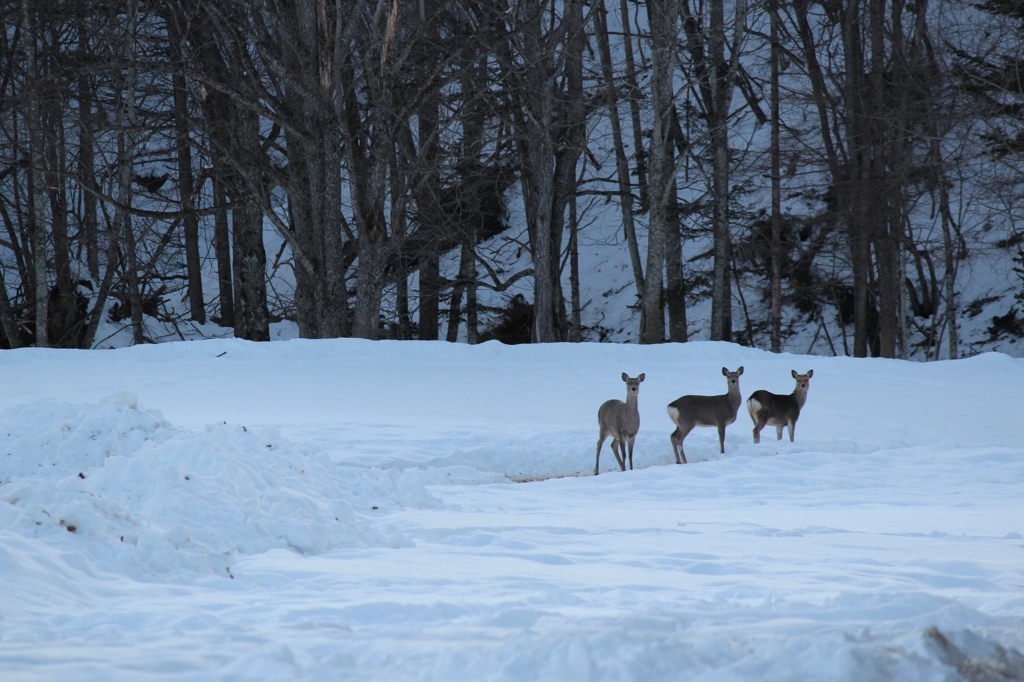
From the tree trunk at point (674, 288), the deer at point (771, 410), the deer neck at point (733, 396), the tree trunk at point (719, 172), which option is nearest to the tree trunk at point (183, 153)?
the tree trunk at point (674, 288)

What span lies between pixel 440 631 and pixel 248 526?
2.25 metres

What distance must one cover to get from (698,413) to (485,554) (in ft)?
21.1

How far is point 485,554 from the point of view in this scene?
17.9 feet

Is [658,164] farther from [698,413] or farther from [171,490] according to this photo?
[171,490]

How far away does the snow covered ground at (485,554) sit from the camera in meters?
3.27

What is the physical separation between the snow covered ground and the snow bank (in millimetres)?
21

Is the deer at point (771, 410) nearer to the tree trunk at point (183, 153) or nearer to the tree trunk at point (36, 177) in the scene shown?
the tree trunk at point (183, 153)

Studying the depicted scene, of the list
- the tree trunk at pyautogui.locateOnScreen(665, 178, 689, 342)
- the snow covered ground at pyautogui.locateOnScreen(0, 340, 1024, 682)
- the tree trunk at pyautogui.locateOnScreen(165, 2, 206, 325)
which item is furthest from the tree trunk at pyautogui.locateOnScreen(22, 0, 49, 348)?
the tree trunk at pyautogui.locateOnScreen(665, 178, 689, 342)

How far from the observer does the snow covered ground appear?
3271mm

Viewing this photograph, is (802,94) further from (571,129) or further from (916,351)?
(916,351)

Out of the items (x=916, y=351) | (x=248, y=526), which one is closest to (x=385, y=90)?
(x=248, y=526)

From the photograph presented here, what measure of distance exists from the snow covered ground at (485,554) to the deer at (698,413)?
22.0 inches

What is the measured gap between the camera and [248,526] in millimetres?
5438

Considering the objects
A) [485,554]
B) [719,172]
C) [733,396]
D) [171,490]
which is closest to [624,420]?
[733,396]
